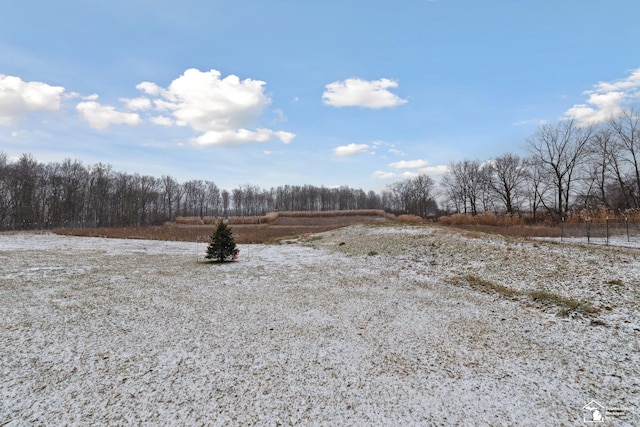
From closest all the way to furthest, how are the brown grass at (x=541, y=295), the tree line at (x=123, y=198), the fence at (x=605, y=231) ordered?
the brown grass at (x=541, y=295), the fence at (x=605, y=231), the tree line at (x=123, y=198)

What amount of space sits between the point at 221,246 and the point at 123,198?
51.8m

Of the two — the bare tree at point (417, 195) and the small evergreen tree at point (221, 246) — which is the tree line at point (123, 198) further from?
the small evergreen tree at point (221, 246)

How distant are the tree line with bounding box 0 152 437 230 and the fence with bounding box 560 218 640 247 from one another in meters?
34.1

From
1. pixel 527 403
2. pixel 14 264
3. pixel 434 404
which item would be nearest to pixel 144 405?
pixel 434 404

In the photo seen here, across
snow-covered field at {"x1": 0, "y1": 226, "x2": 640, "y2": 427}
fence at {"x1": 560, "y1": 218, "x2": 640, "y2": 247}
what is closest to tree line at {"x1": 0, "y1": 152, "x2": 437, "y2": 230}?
fence at {"x1": 560, "y1": 218, "x2": 640, "y2": 247}

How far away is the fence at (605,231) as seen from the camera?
1449 cm

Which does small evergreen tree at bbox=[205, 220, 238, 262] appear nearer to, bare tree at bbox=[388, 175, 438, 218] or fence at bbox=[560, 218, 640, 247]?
fence at bbox=[560, 218, 640, 247]

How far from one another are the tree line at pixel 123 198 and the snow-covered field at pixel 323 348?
43.9 metres

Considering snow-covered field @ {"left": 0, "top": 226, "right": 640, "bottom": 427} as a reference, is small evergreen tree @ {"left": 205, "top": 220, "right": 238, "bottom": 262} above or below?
above

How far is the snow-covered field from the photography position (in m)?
2.90

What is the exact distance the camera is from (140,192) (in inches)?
2247

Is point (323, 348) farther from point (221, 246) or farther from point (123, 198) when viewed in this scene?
point (123, 198)

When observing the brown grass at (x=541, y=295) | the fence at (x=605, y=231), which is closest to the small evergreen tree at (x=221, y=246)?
the brown grass at (x=541, y=295)

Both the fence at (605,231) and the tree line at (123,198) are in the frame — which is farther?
the tree line at (123,198)
